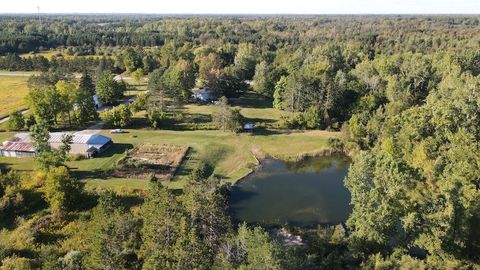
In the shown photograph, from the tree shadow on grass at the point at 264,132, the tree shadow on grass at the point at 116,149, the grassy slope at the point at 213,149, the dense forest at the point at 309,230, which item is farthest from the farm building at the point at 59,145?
the tree shadow on grass at the point at 264,132

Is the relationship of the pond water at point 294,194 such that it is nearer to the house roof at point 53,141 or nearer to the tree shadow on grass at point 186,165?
the tree shadow on grass at point 186,165

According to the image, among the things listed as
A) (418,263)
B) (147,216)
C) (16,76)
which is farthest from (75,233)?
(16,76)

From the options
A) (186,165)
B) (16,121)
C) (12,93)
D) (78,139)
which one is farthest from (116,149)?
(12,93)

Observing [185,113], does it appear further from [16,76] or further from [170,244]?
[16,76]

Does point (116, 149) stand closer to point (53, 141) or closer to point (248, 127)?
point (53, 141)

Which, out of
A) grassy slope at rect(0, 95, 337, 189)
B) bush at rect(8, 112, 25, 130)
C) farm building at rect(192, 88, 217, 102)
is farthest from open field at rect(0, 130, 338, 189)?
farm building at rect(192, 88, 217, 102)
